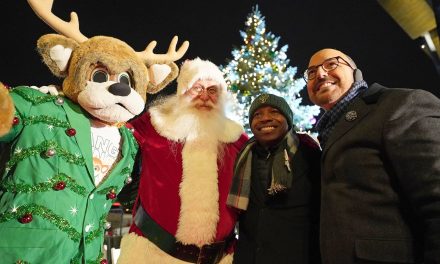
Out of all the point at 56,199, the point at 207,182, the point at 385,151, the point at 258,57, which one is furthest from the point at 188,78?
the point at 258,57

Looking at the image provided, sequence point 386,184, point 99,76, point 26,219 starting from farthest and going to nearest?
1. point 99,76
2. point 26,219
3. point 386,184

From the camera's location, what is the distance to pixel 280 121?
251 cm

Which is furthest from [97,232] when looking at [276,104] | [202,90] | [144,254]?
[202,90]

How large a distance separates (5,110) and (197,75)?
69.7 inches

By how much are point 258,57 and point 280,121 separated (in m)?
7.54

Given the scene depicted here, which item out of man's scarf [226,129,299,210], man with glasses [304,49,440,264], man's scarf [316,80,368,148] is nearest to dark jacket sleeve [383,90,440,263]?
man with glasses [304,49,440,264]

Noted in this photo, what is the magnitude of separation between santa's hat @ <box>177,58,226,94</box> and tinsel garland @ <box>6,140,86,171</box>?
145 centimetres

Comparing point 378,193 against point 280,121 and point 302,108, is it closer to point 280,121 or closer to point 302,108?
point 280,121

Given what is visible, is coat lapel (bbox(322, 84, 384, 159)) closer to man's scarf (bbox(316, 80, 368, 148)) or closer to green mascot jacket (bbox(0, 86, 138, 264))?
man's scarf (bbox(316, 80, 368, 148))

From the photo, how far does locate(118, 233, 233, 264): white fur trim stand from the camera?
2.45m

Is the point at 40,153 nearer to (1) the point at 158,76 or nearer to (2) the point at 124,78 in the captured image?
(2) the point at 124,78

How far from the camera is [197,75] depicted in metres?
3.24

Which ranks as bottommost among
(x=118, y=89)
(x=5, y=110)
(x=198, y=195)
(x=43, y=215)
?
(x=43, y=215)

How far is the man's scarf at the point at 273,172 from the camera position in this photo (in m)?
2.24
